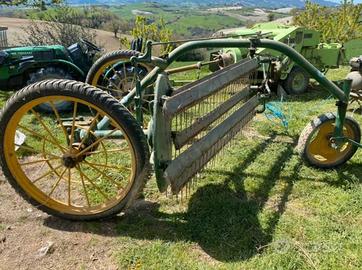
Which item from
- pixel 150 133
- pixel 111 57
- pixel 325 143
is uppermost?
pixel 111 57

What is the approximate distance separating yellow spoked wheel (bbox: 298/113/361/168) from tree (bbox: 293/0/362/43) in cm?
1050

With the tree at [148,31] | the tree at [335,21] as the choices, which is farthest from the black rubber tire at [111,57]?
the tree at [335,21]

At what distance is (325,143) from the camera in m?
4.00

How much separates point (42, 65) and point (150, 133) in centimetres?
414

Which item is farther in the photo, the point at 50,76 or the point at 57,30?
the point at 57,30

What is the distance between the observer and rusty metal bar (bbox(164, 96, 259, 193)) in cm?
274

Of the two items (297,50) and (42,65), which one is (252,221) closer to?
(42,65)

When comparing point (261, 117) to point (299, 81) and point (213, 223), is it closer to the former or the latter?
point (299, 81)

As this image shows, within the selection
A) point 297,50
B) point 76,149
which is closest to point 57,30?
point 297,50

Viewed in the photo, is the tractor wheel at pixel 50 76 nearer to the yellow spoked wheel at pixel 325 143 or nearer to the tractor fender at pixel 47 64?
the tractor fender at pixel 47 64

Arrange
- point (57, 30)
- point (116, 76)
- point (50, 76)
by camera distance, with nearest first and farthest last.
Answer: point (116, 76) → point (50, 76) → point (57, 30)

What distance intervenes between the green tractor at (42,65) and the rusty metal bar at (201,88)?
351cm

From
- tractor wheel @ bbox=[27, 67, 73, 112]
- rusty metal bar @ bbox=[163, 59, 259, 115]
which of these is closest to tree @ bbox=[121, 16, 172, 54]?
tractor wheel @ bbox=[27, 67, 73, 112]

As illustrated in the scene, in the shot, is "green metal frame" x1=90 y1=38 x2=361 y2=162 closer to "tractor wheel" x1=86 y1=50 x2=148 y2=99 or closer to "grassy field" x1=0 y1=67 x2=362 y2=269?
"grassy field" x1=0 y1=67 x2=362 y2=269
